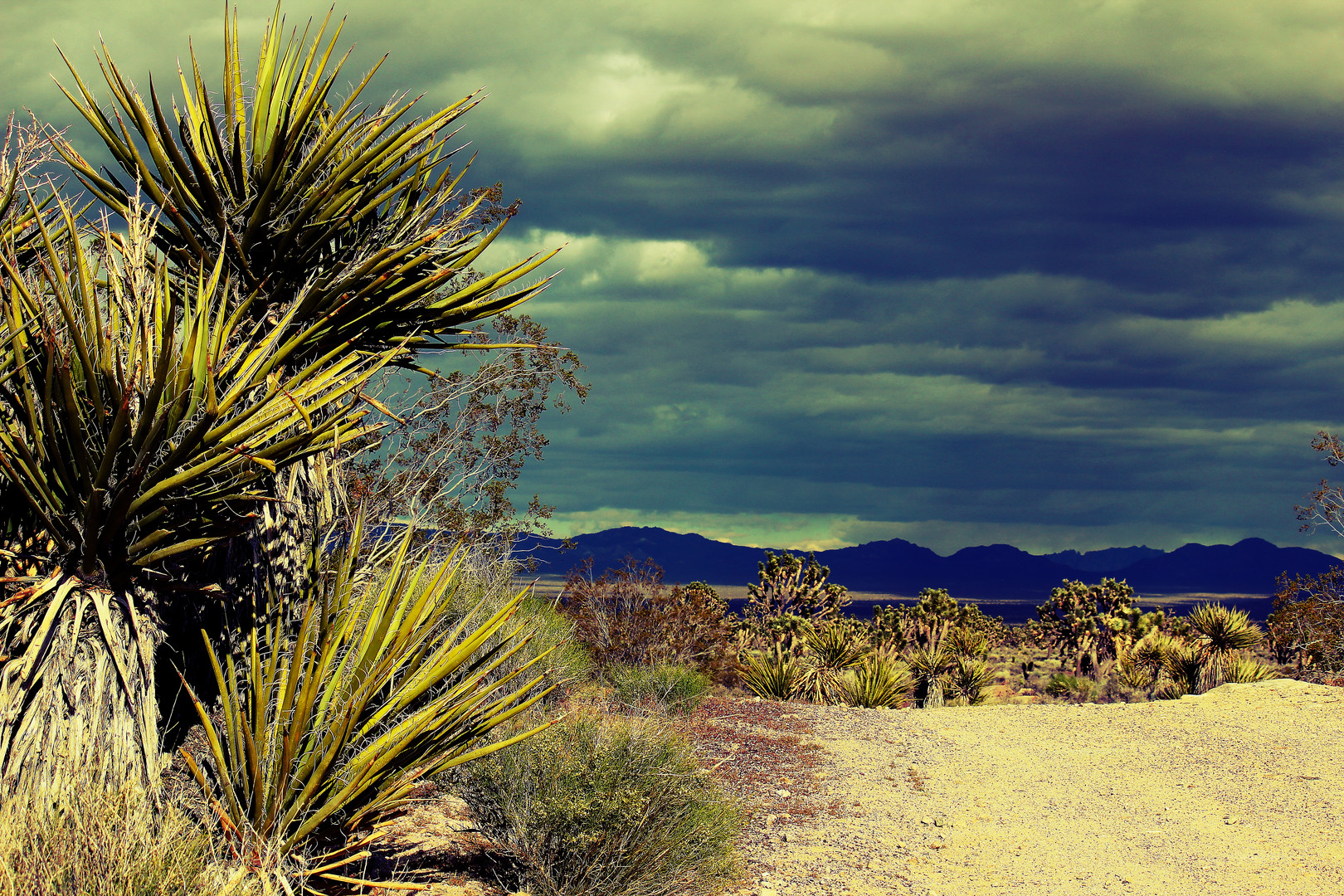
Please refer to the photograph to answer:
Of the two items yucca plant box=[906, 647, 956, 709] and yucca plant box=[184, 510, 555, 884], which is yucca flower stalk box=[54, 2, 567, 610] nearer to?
yucca plant box=[184, 510, 555, 884]

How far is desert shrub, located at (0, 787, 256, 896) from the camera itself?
3506 millimetres

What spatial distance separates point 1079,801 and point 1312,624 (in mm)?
15405

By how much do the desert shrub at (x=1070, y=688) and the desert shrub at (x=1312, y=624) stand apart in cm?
461

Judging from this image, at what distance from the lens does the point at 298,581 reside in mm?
5895

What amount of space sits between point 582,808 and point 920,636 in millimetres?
20884

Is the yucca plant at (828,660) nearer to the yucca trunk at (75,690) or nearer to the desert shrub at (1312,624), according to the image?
the desert shrub at (1312,624)

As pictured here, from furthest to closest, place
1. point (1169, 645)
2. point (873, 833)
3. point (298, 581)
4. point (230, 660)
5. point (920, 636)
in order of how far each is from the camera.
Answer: point (920, 636)
point (1169, 645)
point (873, 833)
point (298, 581)
point (230, 660)

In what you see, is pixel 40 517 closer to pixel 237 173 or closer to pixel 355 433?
pixel 355 433

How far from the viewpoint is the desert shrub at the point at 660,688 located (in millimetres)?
11977

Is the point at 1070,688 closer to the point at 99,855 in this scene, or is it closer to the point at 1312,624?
the point at 1312,624

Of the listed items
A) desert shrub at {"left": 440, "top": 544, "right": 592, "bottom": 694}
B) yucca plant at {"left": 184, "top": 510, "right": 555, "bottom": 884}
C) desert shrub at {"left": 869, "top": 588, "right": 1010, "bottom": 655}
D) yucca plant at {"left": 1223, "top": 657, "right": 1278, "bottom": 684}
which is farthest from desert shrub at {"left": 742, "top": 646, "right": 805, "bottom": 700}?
yucca plant at {"left": 184, "top": 510, "right": 555, "bottom": 884}

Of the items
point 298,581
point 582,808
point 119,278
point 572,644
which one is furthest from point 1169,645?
point 119,278

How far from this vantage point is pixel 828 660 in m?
18.4

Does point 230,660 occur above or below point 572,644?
above
